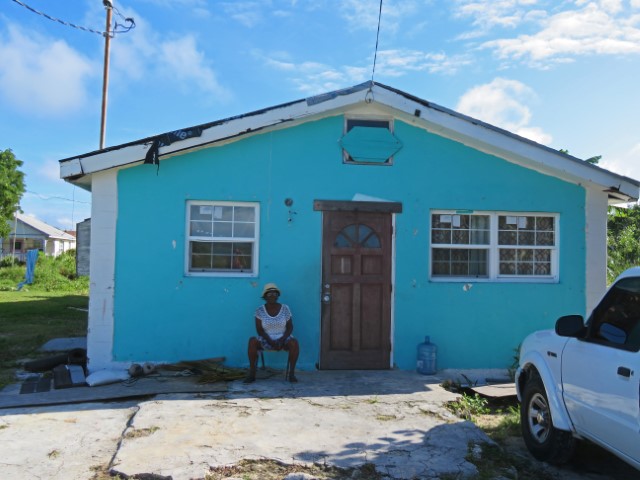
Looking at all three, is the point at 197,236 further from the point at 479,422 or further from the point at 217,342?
the point at 479,422

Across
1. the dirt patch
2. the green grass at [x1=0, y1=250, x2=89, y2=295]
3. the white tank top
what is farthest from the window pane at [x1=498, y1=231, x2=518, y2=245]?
the green grass at [x1=0, y1=250, x2=89, y2=295]

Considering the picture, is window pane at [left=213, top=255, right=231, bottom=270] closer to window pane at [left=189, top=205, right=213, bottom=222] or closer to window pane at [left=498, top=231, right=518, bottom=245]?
window pane at [left=189, top=205, right=213, bottom=222]

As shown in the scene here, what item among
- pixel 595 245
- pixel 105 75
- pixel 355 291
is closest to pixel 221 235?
pixel 355 291

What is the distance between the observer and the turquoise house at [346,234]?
7148 mm

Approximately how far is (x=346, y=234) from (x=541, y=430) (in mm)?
3858

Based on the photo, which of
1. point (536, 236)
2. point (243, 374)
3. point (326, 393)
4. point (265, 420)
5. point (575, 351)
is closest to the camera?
point (575, 351)

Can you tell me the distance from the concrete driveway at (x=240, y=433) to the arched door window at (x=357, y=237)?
213 cm

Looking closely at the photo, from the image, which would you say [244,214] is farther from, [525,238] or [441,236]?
[525,238]

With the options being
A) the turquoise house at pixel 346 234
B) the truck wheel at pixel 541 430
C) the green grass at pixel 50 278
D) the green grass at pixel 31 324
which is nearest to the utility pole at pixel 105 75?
the green grass at pixel 31 324

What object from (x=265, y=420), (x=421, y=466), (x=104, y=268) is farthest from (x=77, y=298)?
(x=421, y=466)

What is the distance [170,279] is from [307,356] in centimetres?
228

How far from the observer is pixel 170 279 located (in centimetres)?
723

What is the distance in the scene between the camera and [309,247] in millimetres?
7480

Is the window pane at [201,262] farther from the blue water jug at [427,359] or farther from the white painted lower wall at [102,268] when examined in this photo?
the blue water jug at [427,359]
